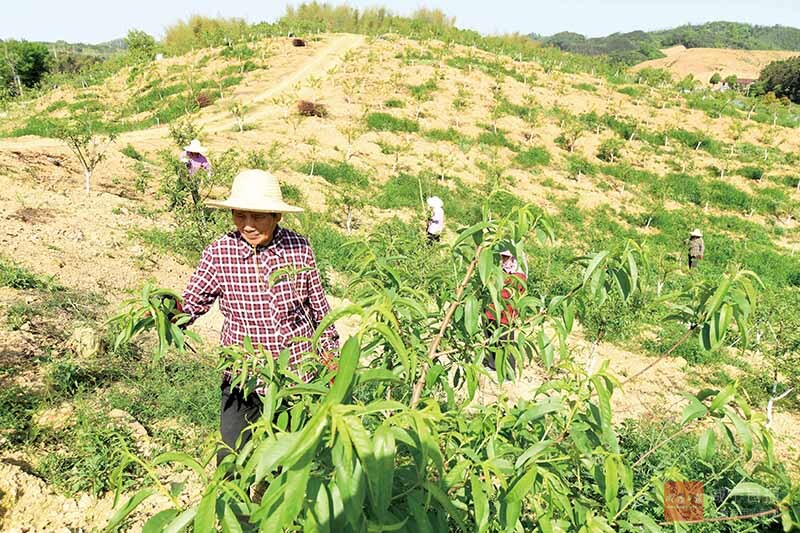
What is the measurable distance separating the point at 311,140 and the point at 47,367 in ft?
36.3

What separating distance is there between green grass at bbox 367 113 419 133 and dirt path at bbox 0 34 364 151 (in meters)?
3.34

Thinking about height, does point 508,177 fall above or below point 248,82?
below

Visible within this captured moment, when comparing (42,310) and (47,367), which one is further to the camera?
(42,310)

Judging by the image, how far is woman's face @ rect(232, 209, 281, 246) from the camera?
83.0 inches

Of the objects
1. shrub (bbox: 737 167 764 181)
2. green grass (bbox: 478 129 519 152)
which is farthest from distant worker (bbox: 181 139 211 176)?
shrub (bbox: 737 167 764 181)

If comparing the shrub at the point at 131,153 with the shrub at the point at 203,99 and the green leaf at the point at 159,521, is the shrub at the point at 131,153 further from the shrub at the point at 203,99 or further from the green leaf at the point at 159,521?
the green leaf at the point at 159,521

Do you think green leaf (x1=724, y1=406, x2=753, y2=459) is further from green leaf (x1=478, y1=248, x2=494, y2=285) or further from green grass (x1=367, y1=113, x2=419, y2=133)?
green grass (x1=367, y1=113, x2=419, y2=133)

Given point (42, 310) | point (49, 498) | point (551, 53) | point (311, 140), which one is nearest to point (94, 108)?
point (311, 140)

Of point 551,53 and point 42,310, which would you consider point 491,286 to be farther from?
point 551,53

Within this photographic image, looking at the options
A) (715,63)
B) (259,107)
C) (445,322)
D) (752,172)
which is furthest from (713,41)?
(445,322)

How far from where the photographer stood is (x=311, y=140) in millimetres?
13609

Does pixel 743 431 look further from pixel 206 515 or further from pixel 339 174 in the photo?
pixel 339 174

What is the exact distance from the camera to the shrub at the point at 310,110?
15.8m

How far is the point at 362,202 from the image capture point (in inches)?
408
